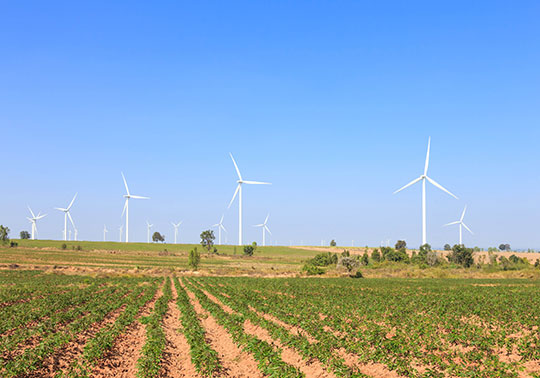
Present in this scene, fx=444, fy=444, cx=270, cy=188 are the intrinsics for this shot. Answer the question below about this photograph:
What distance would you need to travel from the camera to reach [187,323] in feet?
93.5

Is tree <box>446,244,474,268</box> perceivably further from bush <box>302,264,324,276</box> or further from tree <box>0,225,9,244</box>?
tree <box>0,225,9,244</box>

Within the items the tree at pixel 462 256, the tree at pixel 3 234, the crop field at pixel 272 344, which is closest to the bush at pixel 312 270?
the tree at pixel 462 256

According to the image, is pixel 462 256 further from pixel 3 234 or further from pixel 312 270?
pixel 3 234

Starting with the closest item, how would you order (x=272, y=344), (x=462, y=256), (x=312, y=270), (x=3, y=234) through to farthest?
1. (x=272, y=344)
2. (x=312, y=270)
3. (x=462, y=256)
4. (x=3, y=234)

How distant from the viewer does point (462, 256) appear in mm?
120562

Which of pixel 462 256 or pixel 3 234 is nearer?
pixel 462 256

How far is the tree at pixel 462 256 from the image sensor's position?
119 meters

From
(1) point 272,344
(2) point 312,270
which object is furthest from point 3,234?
(1) point 272,344

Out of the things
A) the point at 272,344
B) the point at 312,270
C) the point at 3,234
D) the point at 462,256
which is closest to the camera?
the point at 272,344

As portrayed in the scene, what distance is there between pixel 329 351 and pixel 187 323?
12.3 m

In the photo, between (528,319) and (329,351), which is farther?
(528,319)

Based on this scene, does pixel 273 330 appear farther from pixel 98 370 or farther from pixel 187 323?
pixel 98 370

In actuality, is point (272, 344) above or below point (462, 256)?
above

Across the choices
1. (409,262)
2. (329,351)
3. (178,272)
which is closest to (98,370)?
(329,351)
